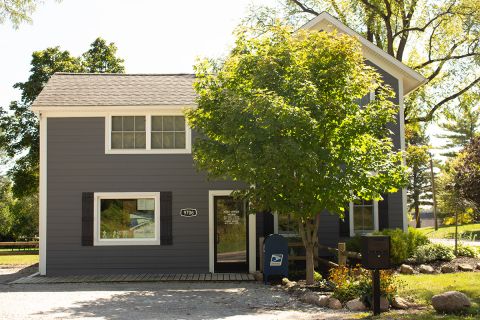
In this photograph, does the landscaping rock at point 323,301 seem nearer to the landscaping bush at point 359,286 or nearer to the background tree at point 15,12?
the landscaping bush at point 359,286

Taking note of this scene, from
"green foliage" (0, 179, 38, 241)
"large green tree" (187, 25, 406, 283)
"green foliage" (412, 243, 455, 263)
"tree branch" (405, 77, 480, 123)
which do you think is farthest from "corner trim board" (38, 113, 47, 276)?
"green foliage" (0, 179, 38, 241)

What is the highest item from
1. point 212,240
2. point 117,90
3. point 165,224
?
point 117,90

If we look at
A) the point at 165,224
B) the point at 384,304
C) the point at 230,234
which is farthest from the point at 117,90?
the point at 384,304

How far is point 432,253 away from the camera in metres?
17.9

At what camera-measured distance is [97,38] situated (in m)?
34.2

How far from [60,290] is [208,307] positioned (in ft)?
14.9

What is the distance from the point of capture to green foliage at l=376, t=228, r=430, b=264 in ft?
56.9

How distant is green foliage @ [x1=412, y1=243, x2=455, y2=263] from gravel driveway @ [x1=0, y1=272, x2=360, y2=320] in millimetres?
5045

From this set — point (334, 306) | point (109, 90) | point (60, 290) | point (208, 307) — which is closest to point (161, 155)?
point (109, 90)

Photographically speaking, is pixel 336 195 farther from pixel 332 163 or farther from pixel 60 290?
pixel 60 290

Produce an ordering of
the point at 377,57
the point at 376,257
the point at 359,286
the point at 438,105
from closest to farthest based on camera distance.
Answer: the point at 376,257 < the point at 359,286 < the point at 377,57 < the point at 438,105

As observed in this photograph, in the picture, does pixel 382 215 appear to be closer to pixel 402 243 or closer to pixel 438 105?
pixel 402 243

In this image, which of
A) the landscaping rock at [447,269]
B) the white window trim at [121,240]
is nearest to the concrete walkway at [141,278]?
the white window trim at [121,240]

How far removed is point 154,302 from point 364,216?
26.6 ft
